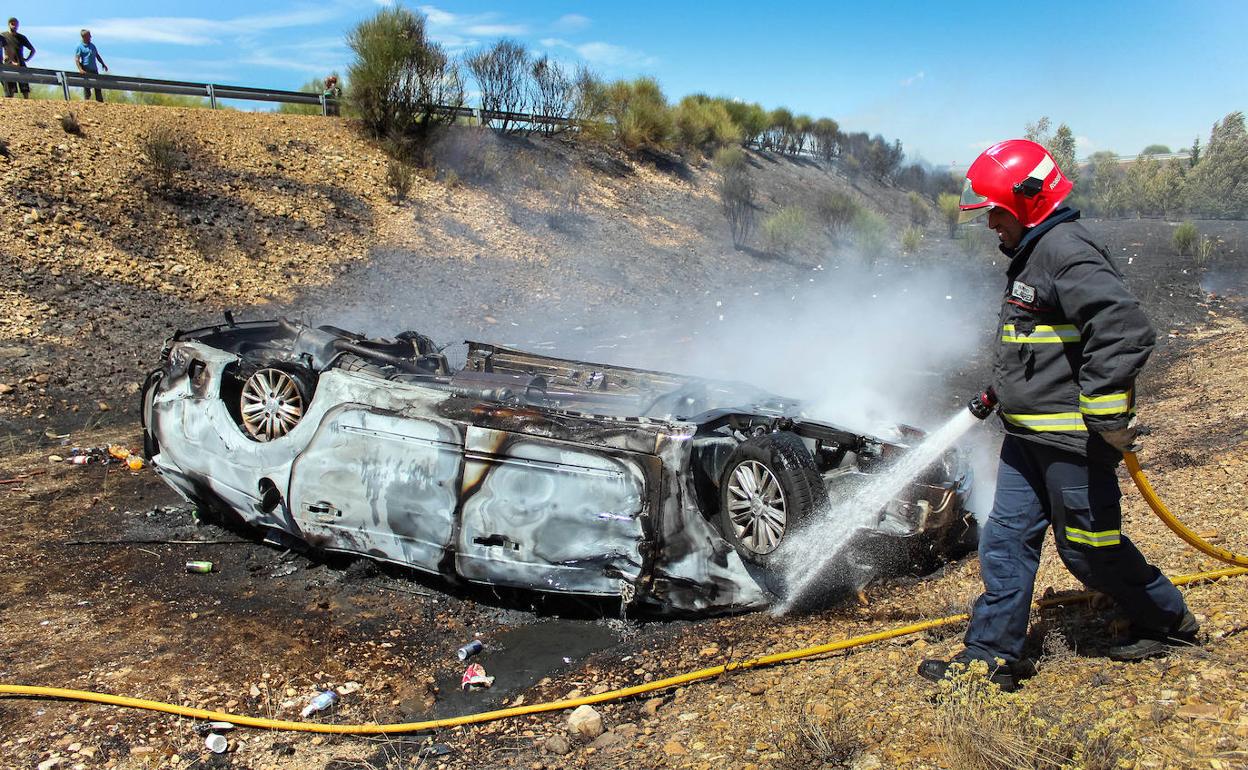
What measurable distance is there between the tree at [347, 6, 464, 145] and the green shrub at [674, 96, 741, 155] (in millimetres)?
10169

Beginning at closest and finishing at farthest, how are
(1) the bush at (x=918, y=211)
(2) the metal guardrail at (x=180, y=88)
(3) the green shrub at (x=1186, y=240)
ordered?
(2) the metal guardrail at (x=180, y=88)
(3) the green shrub at (x=1186, y=240)
(1) the bush at (x=918, y=211)

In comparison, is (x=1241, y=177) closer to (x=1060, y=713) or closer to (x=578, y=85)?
(x=578, y=85)

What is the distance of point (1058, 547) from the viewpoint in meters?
3.06

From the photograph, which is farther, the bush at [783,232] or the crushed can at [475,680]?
the bush at [783,232]

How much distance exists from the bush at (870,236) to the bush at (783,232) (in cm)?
183

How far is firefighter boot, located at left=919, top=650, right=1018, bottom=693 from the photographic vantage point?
3.10 metres

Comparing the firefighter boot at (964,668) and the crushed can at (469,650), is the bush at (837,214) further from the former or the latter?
the firefighter boot at (964,668)

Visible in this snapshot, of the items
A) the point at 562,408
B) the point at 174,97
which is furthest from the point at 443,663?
the point at 174,97

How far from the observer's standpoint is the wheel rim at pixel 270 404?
201 inches

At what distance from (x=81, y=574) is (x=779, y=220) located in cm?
2030

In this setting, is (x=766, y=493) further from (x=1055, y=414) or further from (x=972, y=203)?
(x=972, y=203)

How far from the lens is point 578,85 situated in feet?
84.7

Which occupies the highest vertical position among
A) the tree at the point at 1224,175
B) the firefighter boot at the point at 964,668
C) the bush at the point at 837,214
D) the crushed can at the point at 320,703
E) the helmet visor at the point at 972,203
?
the tree at the point at 1224,175

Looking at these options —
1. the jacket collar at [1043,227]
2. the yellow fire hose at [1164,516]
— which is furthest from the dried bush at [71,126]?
the yellow fire hose at [1164,516]
